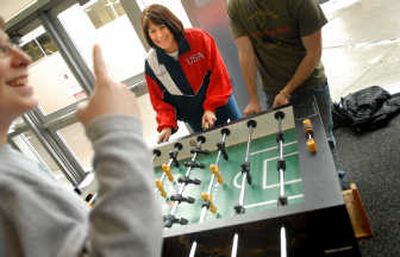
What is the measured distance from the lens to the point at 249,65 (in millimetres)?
2143

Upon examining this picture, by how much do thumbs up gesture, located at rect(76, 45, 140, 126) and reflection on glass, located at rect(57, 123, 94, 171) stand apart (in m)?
4.09

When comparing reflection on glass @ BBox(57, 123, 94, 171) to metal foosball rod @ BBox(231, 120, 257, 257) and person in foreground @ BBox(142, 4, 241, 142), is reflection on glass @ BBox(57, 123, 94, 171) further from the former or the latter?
metal foosball rod @ BBox(231, 120, 257, 257)

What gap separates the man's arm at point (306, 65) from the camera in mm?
1802

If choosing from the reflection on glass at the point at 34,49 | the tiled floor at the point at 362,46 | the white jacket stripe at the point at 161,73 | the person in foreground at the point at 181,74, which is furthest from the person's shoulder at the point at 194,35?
the reflection on glass at the point at 34,49

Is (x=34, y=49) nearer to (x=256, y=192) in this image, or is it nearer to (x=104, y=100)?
(x=256, y=192)

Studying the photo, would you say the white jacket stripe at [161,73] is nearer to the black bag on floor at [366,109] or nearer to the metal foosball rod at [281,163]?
the metal foosball rod at [281,163]

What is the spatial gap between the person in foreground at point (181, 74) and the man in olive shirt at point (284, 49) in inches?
10.3

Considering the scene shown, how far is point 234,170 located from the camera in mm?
1665

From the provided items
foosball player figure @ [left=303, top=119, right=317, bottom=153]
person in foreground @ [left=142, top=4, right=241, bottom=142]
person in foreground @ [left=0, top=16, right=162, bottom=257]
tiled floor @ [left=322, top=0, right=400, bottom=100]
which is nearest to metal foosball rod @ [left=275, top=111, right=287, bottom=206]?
foosball player figure @ [left=303, top=119, right=317, bottom=153]

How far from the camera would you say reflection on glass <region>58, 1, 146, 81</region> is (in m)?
3.75

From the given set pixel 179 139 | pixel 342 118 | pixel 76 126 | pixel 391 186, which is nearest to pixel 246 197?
pixel 179 139

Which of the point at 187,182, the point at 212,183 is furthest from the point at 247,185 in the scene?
the point at 187,182

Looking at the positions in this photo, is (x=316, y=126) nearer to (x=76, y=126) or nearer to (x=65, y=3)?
(x=65, y=3)

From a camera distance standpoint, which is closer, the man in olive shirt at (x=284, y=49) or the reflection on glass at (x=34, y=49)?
the man in olive shirt at (x=284, y=49)
